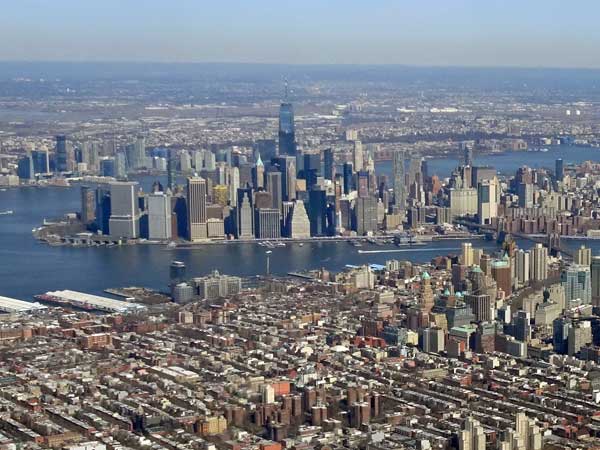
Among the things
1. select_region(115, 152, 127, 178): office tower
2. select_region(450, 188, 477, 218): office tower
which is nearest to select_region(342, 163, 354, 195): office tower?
select_region(450, 188, 477, 218): office tower

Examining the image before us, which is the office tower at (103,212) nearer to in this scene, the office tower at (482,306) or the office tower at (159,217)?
the office tower at (159,217)

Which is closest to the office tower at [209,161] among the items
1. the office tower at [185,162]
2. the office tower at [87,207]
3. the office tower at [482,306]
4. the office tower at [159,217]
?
the office tower at [185,162]

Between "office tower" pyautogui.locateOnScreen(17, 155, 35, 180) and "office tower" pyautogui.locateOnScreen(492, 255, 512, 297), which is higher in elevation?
"office tower" pyautogui.locateOnScreen(492, 255, 512, 297)

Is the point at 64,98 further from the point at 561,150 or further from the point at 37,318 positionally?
the point at 37,318

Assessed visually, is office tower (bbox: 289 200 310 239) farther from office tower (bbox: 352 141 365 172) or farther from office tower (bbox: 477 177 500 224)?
office tower (bbox: 352 141 365 172)

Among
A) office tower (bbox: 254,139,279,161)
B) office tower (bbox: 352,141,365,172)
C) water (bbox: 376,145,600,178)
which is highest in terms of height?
office tower (bbox: 352,141,365,172)

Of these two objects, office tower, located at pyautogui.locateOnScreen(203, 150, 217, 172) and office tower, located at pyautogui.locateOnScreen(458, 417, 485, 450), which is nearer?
office tower, located at pyautogui.locateOnScreen(458, 417, 485, 450)
